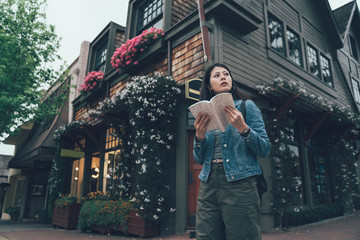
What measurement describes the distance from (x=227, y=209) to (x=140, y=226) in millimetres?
4856

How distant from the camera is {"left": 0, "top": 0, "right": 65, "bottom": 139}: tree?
10.3 metres

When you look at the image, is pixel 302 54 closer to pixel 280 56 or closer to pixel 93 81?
pixel 280 56

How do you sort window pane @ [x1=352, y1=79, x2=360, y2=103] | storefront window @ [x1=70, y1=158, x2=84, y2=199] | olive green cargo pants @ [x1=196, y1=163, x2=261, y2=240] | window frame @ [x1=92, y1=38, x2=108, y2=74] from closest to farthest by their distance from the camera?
olive green cargo pants @ [x1=196, y1=163, x2=261, y2=240] → storefront window @ [x1=70, y1=158, x2=84, y2=199] → window frame @ [x1=92, y1=38, x2=108, y2=74] → window pane @ [x1=352, y1=79, x2=360, y2=103]

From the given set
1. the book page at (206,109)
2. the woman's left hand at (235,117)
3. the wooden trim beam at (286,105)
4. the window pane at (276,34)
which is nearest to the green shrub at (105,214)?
the wooden trim beam at (286,105)

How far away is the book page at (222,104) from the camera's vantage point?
167cm

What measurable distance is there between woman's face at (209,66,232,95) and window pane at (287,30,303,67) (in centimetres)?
831

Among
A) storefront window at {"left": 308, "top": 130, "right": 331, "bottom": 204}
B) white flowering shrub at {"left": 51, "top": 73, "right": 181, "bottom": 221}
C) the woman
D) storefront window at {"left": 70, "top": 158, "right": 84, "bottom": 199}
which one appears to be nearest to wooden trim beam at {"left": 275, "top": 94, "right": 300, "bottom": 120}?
white flowering shrub at {"left": 51, "top": 73, "right": 181, "bottom": 221}

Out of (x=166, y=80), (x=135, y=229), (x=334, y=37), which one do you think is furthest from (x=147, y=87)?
(x=334, y=37)

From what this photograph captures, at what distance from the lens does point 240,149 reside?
185cm

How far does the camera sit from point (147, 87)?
21.6ft

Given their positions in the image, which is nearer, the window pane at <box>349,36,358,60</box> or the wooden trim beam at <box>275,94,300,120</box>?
the wooden trim beam at <box>275,94,300,120</box>

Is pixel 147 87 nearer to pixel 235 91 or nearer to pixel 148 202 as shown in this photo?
pixel 148 202

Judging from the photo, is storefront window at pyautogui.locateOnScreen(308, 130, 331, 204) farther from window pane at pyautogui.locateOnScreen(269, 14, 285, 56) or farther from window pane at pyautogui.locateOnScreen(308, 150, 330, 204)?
window pane at pyautogui.locateOnScreen(269, 14, 285, 56)

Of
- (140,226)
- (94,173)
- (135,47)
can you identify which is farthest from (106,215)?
(135,47)
